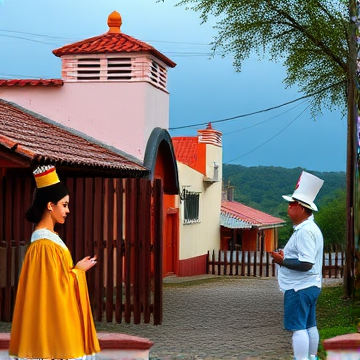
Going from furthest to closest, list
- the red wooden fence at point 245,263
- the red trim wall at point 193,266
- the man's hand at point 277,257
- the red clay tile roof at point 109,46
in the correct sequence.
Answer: the red wooden fence at point 245,263, the red trim wall at point 193,266, the red clay tile roof at point 109,46, the man's hand at point 277,257

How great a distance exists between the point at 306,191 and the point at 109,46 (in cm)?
983

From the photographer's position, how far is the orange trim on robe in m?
6.95

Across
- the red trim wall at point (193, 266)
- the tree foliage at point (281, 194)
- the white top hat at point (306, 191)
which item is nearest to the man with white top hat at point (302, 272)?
the white top hat at point (306, 191)

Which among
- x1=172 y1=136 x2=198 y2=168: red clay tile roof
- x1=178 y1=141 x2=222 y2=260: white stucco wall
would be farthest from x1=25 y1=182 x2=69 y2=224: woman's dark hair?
x1=172 y1=136 x2=198 y2=168: red clay tile roof

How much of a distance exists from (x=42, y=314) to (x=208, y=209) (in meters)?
23.9

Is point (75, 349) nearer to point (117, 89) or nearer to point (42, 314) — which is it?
point (42, 314)

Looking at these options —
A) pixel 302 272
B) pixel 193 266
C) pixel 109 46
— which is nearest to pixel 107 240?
pixel 302 272

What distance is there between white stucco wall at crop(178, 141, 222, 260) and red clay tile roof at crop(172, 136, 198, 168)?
64 centimetres

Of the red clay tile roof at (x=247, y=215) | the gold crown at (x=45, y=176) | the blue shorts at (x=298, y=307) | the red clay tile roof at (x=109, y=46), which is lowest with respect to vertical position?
the blue shorts at (x=298, y=307)

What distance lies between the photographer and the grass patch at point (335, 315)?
34.8ft

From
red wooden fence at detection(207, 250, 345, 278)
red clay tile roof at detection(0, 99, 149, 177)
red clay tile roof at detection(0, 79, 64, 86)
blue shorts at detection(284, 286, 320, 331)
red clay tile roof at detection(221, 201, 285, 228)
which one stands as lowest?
red wooden fence at detection(207, 250, 345, 278)

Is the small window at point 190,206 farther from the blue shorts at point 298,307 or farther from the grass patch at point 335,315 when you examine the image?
the blue shorts at point 298,307

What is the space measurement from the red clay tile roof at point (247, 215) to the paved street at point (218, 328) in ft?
54.3

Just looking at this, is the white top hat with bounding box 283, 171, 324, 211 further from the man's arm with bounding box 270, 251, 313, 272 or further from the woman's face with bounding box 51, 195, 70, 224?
the woman's face with bounding box 51, 195, 70, 224
